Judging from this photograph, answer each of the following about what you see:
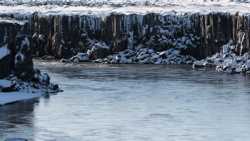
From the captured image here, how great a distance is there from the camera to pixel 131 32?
340 feet

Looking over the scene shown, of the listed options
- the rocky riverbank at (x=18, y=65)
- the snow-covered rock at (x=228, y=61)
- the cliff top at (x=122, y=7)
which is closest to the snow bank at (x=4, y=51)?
the rocky riverbank at (x=18, y=65)

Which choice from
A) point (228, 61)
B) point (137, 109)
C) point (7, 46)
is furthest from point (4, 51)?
point (228, 61)

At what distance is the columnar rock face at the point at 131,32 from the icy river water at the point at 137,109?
1240 cm

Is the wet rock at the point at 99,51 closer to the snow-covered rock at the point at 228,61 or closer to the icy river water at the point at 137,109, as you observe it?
the snow-covered rock at the point at 228,61

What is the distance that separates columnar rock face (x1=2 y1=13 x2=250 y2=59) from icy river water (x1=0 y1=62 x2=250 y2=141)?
40.7ft

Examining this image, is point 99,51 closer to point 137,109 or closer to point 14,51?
point 14,51

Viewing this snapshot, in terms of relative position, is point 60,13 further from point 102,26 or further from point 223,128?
point 223,128

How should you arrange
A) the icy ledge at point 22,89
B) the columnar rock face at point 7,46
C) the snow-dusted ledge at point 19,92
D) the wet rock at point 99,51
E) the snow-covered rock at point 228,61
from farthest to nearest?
the wet rock at point 99,51 < the snow-covered rock at point 228,61 < the columnar rock face at point 7,46 < the icy ledge at point 22,89 < the snow-dusted ledge at point 19,92

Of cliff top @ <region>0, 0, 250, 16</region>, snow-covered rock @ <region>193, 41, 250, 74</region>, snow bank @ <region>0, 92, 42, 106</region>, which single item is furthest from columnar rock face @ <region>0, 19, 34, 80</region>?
cliff top @ <region>0, 0, 250, 16</region>

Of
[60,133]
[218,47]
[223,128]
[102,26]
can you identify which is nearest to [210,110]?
[223,128]

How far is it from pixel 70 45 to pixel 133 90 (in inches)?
1221

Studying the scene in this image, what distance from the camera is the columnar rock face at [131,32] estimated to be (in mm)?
99812

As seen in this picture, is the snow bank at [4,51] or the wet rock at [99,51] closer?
the snow bank at [4,51]

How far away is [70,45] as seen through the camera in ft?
344
